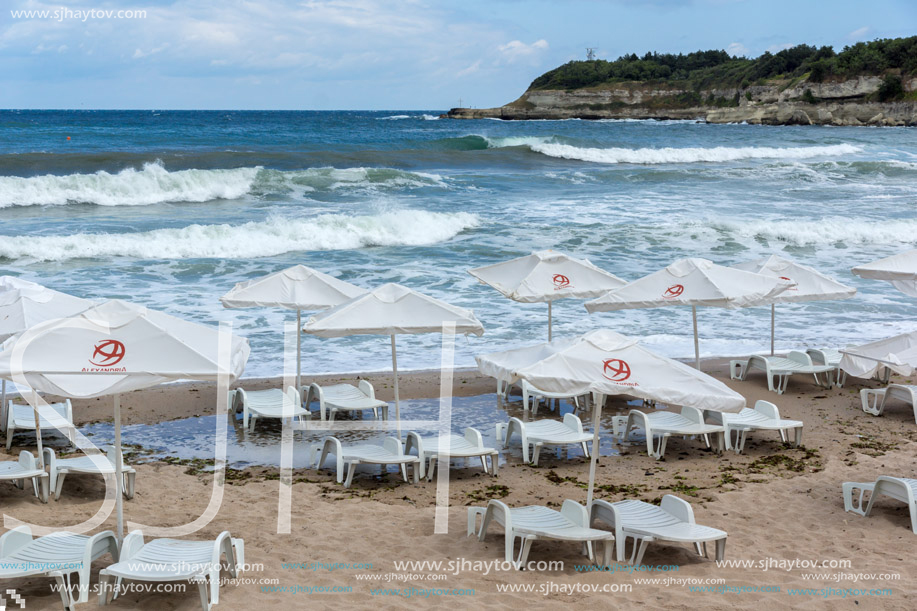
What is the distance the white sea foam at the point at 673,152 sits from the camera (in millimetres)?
45781

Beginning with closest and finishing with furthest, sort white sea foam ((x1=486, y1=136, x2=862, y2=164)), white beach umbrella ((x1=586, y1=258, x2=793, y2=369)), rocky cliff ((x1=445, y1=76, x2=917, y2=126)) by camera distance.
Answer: white beach umbrella ((x1=586, y1=258, x2=793, y2=369)) < white sea foam ((x1=486, y1=136, x2=862, y2=164)) < rocky cliff ((x1=445, y1=76, x2=917, y2=126))

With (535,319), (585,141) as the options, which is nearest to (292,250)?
(535,319)

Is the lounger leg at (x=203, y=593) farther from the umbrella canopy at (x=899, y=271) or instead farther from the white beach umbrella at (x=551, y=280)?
the umbrella canopy at (x=899, y=271)

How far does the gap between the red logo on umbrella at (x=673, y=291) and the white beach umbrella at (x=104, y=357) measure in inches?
219

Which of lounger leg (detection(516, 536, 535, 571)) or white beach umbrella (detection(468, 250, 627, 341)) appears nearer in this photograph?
lounger leg (detection(516, 536, 535, 571))

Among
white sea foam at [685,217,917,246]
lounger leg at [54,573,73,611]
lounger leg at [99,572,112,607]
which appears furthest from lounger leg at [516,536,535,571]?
white sea foam at [685,217,917,246]

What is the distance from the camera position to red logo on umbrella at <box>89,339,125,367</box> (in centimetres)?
527

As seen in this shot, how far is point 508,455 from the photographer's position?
8.94 m

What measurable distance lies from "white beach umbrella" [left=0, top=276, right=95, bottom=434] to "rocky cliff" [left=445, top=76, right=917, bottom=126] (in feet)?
266

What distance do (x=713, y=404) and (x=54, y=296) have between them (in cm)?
619

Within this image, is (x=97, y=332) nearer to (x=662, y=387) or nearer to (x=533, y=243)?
(x=662, y=387)

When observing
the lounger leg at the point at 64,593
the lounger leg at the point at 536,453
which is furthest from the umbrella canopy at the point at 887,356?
the lounger leg at the point at 64,593

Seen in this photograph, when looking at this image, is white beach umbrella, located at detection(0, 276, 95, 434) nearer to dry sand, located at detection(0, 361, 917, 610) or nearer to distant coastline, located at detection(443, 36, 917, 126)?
dry sand, located at detection(0, 361, 917, 610)

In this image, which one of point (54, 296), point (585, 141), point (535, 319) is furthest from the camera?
point (585, 141)
